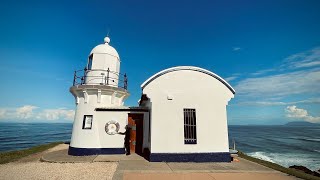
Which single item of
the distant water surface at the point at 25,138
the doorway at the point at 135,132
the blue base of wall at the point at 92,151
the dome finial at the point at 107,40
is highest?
the dome finial at the point at 107,40

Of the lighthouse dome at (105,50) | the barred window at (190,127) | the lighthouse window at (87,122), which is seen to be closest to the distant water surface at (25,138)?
the lighthouse window at (87,122)

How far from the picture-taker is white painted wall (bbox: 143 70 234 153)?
995cm

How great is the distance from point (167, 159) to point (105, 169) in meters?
3.45

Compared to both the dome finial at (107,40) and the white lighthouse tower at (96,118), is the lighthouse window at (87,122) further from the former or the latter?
the dome finial at (107,40)

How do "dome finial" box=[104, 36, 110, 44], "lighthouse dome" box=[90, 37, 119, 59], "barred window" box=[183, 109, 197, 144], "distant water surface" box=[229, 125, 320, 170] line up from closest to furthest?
"barred window" box=[183, 109, 197, 144] → "lighthouse dome" box=[90, 37, 119, 59] → "dome finial" box=[104, 36, 110, 44] → "distant water surface" box=[229, 125, 320, 170]

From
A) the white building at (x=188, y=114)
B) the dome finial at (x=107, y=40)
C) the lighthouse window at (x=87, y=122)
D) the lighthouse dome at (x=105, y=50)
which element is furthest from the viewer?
the dome finial at (x=107, y=40)

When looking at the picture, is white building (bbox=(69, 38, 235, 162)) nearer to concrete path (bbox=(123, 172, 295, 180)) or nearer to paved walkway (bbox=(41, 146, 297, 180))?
paved walkway (bbox=(41, 146, 297, 180))

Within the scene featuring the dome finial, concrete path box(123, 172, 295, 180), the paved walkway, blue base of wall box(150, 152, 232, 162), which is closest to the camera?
concrete path box(123, 172, 295, 180)

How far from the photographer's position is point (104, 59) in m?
13.5

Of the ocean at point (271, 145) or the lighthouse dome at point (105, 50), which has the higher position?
the lighthouse dome at point (105, 50)

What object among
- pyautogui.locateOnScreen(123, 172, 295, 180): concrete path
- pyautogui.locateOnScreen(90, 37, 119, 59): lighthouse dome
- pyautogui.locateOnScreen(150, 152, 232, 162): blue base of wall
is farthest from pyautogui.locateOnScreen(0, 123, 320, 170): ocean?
pyautogui.locateOnScreen(90, 37, 119, 59): lighthouse dome

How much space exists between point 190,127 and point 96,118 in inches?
260

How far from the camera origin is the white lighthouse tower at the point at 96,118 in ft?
38.6

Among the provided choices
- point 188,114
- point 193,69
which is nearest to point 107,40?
point 193,69
